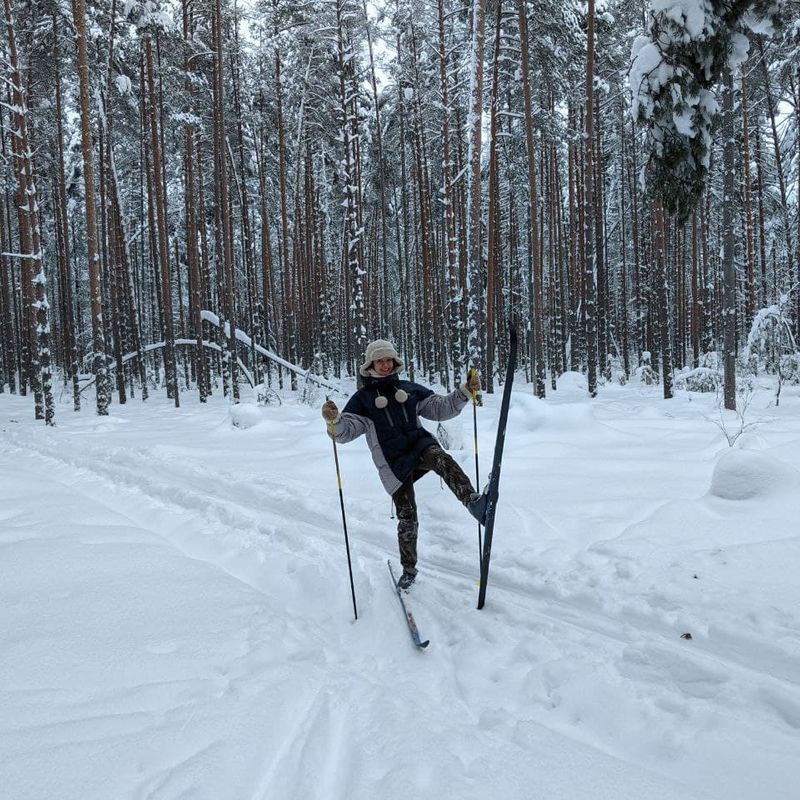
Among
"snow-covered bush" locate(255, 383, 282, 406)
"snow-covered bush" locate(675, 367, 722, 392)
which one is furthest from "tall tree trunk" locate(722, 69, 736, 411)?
"snow-covered bush" locate(255, 383, 282, 406)

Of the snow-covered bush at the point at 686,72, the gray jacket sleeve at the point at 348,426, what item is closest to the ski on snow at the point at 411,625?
the gray jacket sleeve at the point at 348,426

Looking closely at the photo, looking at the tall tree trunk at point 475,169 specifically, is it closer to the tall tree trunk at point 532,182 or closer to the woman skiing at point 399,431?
the tall tree trunk at point 532,182

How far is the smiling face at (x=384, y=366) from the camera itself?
14.3 feet

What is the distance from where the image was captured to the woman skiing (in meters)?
4.26

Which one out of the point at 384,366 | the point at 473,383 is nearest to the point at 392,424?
the point at 384,366

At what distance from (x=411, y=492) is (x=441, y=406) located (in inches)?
28.7

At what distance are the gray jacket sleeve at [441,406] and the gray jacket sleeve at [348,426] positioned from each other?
476 millimetres

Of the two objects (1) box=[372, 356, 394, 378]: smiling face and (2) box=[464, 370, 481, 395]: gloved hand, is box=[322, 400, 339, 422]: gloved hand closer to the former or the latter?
(1) box=[372, 356, 394, 378]: smiling face

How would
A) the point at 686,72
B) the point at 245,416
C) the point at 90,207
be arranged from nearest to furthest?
the point at 686,72, the point at 245,416, the point at 90,207

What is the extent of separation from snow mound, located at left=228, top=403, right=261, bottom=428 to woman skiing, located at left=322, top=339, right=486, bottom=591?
7.64m

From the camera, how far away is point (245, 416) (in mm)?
11594

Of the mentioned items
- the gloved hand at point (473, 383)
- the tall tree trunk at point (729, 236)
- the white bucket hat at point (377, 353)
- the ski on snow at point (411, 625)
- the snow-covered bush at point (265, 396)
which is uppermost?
the tall tree trunk at point (729, 236)

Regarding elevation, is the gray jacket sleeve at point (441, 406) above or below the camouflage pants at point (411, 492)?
above

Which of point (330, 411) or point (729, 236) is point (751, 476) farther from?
point (729, 236)
